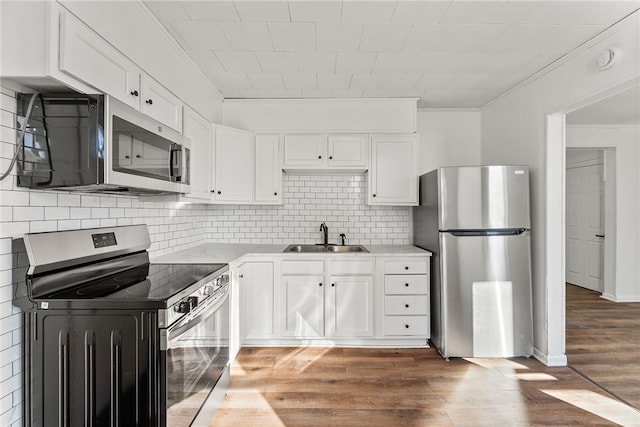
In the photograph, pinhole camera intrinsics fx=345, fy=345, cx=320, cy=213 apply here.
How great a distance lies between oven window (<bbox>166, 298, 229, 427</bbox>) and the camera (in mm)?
1463

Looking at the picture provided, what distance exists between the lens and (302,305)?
3170 mm

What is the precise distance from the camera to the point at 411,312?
10.4 ft

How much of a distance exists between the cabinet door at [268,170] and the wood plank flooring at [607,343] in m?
2.99

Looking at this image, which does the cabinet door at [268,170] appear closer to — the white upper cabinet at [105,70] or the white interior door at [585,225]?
the white upper cabinet at [105,70]

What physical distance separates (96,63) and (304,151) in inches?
83.7

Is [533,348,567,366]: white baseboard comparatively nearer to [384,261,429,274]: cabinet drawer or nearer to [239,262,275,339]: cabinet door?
[384,261,429,274]: cabinet drawer

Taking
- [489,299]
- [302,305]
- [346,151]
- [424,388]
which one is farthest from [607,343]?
[346,151]

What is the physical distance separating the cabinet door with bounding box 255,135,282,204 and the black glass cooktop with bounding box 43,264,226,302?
131cm

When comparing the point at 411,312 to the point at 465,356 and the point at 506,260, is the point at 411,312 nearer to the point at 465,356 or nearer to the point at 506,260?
the point at 465,356

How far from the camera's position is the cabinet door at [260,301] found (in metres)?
3.15

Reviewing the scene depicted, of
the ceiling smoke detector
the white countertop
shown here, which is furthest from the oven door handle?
the ceiling smoke detector

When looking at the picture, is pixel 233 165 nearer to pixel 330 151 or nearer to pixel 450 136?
pixel 330 151

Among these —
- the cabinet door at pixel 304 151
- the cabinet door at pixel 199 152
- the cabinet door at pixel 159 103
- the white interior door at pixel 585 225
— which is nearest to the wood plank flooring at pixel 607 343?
the white interior door at pixel 585 225

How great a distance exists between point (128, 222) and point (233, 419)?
140 centimetres
